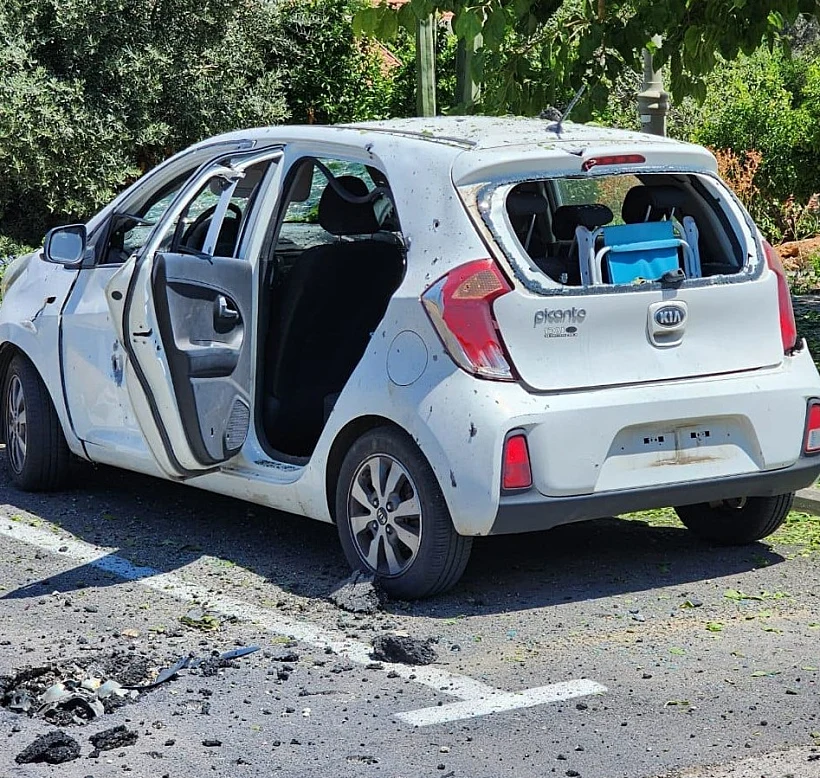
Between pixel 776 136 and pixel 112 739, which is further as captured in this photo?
pixel 776 136

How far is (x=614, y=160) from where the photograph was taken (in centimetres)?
608

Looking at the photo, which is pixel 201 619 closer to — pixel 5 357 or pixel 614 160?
pixel 614 160

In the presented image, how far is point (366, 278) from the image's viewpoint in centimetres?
687

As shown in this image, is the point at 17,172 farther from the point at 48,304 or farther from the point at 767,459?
the point at 767,459

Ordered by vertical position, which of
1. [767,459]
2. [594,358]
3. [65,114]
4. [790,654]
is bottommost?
[790,654]

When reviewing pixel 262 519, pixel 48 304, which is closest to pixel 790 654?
pixel 262 519

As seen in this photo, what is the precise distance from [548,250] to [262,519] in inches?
80.1

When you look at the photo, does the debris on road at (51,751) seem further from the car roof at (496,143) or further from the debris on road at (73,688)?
the car roof at (496,143)

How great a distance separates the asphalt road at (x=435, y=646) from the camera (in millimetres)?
4531

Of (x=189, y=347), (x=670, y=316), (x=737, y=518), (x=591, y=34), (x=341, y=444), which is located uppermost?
(x=591, y=34)

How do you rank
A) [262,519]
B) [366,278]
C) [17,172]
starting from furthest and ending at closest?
[17,172] → [262,519] → [366,278]

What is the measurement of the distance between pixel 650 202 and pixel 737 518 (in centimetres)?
140

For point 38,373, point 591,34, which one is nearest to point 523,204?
point 38,373

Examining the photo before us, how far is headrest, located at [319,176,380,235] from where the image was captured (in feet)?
22.0
